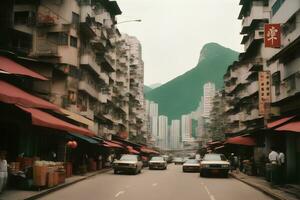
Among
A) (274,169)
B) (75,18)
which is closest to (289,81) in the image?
(274,169)

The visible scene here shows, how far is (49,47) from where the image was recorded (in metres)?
41.1

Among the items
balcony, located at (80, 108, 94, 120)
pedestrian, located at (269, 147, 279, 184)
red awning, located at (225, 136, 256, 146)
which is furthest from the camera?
balcony, located at (80, 108, 94, 120)

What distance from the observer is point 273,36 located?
30250mm

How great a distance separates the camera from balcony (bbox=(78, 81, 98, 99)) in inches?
1735

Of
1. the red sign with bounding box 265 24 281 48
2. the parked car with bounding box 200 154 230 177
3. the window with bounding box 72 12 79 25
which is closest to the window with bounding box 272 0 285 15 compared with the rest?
the red sign with bounding box 265 24 281 48

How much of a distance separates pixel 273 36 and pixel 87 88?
71.2ft

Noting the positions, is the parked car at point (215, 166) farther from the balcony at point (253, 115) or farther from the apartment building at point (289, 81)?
the balcony at point (253, 115)

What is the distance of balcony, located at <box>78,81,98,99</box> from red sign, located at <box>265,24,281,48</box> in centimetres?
2013

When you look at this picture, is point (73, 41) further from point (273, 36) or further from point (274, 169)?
point (274, 169)

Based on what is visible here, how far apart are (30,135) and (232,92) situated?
58.5 m

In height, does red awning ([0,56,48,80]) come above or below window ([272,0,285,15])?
below

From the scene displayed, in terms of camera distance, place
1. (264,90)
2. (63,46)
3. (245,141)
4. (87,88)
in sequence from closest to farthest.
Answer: (264,90), (245,141), (63,46), (87,88)

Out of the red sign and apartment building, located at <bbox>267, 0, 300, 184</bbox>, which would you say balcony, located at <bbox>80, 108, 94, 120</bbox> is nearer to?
apartment building, located at <bbox>267, 0, 300, 184</bbox>

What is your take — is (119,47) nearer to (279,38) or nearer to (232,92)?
(232,92)
